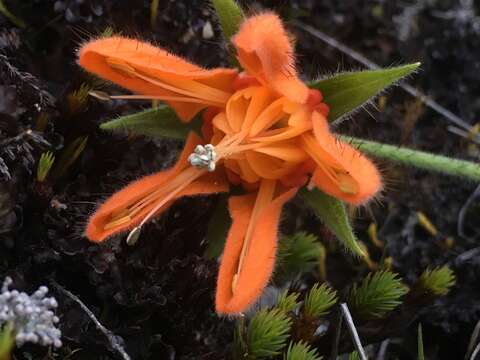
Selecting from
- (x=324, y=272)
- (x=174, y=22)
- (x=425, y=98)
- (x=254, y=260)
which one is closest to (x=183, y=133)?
(x=254, y=260)

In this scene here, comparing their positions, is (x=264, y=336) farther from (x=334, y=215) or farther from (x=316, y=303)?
(x=334, y=215)

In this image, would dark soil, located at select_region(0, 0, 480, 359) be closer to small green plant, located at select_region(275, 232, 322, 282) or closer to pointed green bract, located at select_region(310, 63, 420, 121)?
small green plant, located at select_region(275, 232, 322, 282)

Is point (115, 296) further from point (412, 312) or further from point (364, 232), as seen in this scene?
point (364, 232)

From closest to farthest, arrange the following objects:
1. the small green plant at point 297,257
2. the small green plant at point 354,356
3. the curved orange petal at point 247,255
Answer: the curved orange petal at point 247,255, the small green plant at point 354,356, the small green plant at point 297,257

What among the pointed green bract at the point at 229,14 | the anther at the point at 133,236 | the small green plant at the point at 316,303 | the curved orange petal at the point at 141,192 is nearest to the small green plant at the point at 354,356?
the small green plant at the point at 316,303

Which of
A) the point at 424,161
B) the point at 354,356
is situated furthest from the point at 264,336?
the point at 424,161

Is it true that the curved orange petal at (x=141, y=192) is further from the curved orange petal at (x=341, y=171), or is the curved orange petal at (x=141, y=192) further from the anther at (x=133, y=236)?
the curved orange petal at (x=341, y=171)
